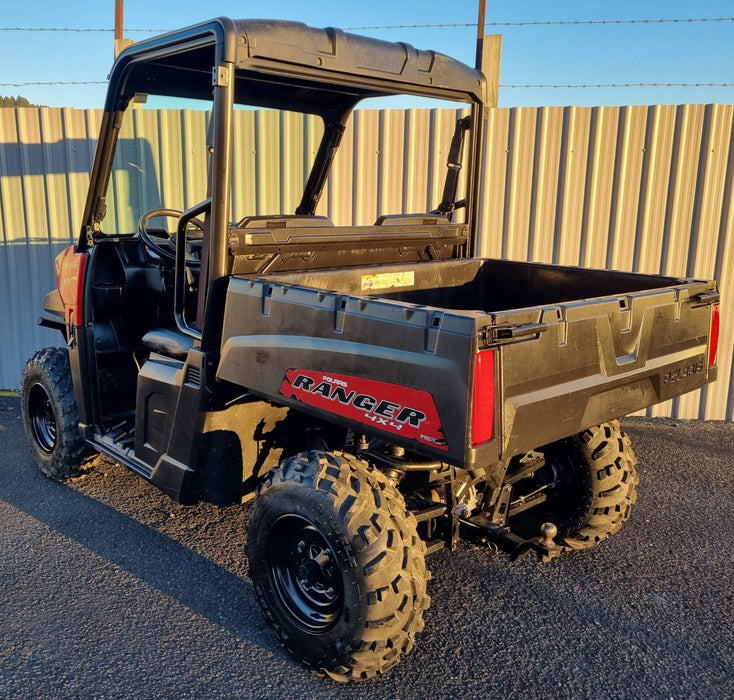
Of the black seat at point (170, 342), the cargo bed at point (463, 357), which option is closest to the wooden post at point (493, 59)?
the cargo bed at point (463, 357)

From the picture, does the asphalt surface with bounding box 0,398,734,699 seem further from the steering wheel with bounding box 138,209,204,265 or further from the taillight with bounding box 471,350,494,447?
the steering wheel with bounding box 138,209,204,265

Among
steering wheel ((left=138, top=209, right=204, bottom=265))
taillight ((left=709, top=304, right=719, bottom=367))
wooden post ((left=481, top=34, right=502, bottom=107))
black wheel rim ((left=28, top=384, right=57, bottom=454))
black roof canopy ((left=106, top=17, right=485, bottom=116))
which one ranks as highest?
wooden post ((left=481, top=34, right=502, bottom=107))

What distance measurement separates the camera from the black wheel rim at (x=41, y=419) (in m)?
4.79

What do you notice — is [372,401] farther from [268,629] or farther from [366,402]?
[268,629]

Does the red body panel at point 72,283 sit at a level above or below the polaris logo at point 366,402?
above

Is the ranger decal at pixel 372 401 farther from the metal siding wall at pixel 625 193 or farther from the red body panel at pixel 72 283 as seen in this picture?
the metal siding wall at pixel 625 193

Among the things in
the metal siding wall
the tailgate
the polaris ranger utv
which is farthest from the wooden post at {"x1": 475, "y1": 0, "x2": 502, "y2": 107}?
the tailgate

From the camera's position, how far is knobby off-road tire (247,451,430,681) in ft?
8.49

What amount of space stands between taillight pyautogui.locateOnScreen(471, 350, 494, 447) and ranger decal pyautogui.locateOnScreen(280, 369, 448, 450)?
0.12 metres

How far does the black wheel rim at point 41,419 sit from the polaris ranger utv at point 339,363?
17 mm

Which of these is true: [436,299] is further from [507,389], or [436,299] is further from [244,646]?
[244,646]

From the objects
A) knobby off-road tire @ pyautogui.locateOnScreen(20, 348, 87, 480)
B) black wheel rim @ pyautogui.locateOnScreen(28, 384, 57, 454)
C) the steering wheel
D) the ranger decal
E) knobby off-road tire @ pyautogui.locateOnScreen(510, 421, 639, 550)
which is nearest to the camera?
the ranger decal

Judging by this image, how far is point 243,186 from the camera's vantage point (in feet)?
21.4

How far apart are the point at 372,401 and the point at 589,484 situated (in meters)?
1.64
